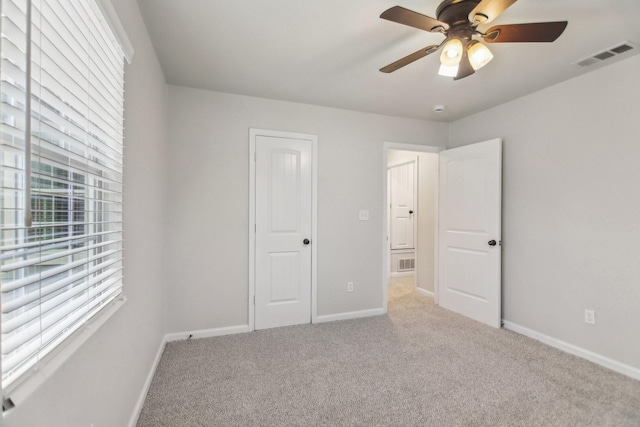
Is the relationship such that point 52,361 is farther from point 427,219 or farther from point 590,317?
point 427,219

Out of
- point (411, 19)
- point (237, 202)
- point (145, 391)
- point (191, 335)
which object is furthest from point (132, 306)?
point (411, 19)

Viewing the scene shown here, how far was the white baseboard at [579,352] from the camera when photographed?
7.45ft

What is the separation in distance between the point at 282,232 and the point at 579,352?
2.90 m

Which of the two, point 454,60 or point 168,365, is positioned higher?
point 454,60

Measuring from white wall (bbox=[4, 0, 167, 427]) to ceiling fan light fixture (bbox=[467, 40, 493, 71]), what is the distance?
1.82m

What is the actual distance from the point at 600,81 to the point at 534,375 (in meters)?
2.42

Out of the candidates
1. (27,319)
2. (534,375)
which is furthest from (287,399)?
(534,375)

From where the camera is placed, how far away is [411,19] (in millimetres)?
1470

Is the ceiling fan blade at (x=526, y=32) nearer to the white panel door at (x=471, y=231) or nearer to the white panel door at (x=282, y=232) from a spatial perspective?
the white panel door at (x=471, y=231)

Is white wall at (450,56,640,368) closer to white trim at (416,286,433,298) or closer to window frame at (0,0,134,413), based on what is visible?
white trim at (416,286,433,298)

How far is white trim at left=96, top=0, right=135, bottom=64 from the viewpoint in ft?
Result: 3.91

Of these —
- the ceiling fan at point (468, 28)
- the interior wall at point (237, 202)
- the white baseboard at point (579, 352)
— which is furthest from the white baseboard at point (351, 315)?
the ceiling fan at point (468, 28)

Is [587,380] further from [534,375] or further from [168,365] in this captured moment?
[168,365]

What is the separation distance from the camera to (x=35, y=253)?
847mm
